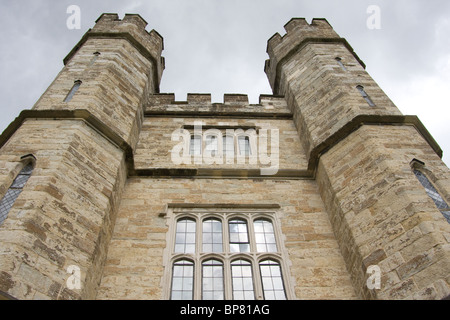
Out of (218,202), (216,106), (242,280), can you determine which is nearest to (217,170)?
(218,202)

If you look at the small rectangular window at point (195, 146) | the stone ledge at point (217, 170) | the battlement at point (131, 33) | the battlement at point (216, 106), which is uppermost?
the battlement at point (131, 33)

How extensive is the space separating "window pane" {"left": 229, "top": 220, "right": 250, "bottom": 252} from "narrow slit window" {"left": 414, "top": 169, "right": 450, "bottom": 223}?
283 cm

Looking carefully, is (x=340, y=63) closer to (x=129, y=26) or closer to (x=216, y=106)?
(x=216, y=106)

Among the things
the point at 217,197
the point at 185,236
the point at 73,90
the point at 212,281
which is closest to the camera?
the point at 212,281

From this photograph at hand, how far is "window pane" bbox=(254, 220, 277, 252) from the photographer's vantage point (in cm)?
655

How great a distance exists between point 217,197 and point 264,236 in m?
1.26

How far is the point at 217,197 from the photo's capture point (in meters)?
7.62

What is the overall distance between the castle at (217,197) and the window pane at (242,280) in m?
0.02

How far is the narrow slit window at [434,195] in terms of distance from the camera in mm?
5754

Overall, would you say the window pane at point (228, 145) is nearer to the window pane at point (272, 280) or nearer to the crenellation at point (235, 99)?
the crenellation at point (235, 99)

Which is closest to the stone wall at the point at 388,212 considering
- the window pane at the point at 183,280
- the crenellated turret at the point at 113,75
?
the window pane at the point at 183,280

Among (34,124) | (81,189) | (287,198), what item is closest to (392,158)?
(287,198)

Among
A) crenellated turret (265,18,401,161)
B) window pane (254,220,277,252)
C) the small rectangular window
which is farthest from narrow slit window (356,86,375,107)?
the small rectangular window

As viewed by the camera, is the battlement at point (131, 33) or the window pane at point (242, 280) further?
the battlement at point (131, 33)
